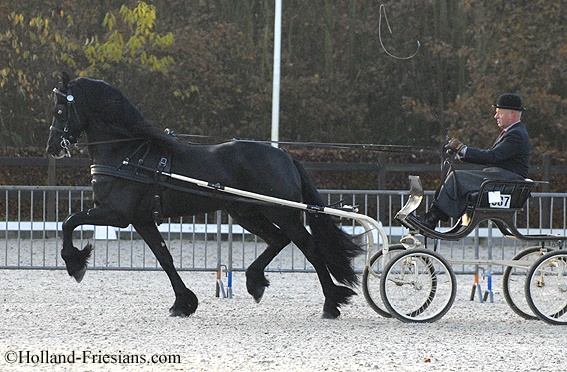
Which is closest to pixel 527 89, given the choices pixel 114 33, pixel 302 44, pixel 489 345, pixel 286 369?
pixel 302 44

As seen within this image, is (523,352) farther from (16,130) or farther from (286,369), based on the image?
(16,130)

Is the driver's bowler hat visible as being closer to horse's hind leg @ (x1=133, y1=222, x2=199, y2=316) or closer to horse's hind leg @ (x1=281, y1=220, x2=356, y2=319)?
horse's hind leg @ (x1=281, y1=220, x2=356, y2=319)

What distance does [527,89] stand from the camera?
23.4 m

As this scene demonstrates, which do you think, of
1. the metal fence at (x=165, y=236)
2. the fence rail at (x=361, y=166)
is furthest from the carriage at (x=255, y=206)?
the fence rail at (x=361, y=166)

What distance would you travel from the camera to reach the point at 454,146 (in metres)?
9.91

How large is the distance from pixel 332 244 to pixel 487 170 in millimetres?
1374

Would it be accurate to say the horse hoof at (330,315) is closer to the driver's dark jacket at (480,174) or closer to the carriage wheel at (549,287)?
the driver's dark jacket at (480,174)

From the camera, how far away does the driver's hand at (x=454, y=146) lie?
32.4 ft

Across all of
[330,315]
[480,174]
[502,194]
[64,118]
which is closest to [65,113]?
[64,118]

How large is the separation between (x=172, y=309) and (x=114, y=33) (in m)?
13.5

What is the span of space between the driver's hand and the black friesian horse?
1.18 meters

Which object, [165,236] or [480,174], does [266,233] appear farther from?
[165,236]

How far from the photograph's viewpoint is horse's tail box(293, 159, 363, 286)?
1045 cm

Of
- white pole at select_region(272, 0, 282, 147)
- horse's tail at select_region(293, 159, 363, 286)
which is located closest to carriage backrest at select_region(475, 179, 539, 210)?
horse's tail at select_region(293, 159, 363, 286)
